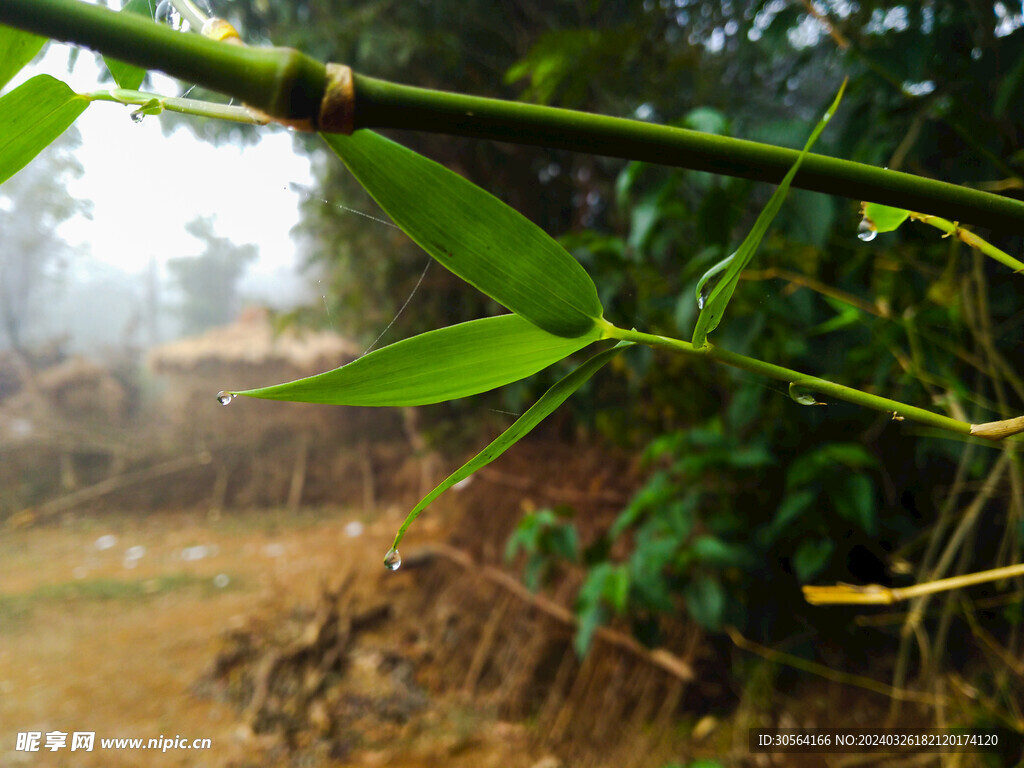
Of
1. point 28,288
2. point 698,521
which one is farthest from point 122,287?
Result: point 698,521

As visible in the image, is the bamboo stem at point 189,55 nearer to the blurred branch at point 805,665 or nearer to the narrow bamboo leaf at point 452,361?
the narrow bamboo leaf at point 452,361

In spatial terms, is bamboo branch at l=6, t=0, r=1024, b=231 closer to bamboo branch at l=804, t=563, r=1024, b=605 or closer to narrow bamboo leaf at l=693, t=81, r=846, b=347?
narrow bamboo leaf at l=693, t=81, r=846, b=347

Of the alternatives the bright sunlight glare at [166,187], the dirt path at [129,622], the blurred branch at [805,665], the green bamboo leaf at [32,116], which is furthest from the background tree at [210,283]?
the blurred branch at [805,665]

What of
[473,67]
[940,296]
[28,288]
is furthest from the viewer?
[473,67]

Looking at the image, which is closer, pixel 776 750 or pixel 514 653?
pixel 776 750

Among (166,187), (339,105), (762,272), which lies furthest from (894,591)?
(166,187)

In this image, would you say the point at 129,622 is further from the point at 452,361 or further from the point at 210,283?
the point at 452,361

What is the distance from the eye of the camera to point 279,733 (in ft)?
2.72

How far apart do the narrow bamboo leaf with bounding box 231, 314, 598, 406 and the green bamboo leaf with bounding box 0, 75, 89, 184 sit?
0.09m

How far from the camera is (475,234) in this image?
3.8 inches

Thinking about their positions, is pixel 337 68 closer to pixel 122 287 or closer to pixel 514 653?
pixel 122 287

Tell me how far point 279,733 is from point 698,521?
0.68 meters

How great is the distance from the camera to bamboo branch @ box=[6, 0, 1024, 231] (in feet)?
0.24

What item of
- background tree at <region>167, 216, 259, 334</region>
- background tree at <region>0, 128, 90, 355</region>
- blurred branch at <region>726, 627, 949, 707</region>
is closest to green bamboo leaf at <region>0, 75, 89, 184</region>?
background tree at <region>0, 128, 90, 355</region>
